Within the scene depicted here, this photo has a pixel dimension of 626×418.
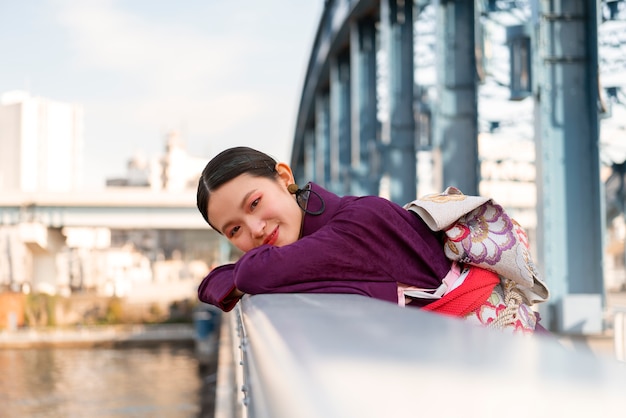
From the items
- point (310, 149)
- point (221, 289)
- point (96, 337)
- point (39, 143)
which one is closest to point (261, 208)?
point (221, 289)

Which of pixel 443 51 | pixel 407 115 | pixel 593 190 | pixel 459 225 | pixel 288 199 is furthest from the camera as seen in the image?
pixel 407 115

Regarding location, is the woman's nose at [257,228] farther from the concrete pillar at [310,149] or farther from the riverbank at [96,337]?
the riverbank at [96,337]

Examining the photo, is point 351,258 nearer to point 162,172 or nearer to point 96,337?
point 96,337

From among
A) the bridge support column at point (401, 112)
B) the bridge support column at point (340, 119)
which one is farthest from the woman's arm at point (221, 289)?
the bridge support column at point (340, 119)

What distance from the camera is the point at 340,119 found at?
23281 millimetres

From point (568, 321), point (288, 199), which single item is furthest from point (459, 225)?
point (568, 321)

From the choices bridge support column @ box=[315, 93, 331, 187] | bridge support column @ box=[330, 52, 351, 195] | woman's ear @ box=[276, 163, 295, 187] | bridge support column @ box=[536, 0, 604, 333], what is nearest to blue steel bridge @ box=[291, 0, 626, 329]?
bridge support column @ box=[536, 0, 604, 333]

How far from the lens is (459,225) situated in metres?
1.83

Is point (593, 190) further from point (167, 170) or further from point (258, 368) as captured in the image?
point (167, 170)

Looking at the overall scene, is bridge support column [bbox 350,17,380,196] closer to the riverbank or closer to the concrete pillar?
the concrete pillar

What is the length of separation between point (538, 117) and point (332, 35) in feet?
46.8

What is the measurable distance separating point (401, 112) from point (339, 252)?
13.0 m

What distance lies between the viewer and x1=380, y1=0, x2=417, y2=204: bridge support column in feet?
46.8

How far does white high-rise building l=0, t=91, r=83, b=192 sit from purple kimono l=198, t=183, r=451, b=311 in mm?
92242
